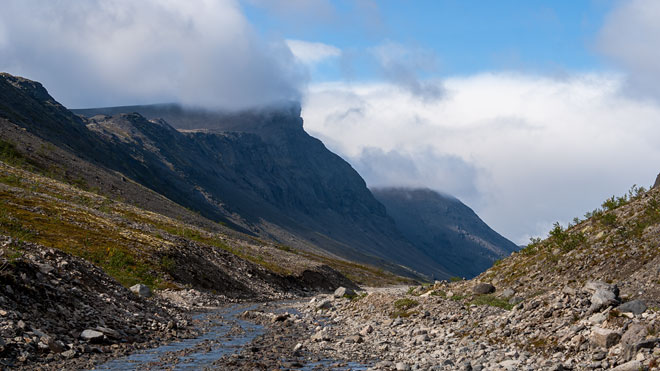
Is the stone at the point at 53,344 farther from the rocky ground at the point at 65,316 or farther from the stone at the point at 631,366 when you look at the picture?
the stone at the point at 631,366

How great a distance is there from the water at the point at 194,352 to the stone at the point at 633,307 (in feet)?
56.0

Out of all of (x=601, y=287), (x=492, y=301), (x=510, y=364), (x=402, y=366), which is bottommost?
(x=402, y=366)

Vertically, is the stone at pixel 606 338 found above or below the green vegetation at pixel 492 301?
above

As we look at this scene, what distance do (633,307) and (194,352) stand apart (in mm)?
19603

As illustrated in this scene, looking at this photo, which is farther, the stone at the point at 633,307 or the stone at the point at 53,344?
the stone at the point at 53,344

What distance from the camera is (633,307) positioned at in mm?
19297

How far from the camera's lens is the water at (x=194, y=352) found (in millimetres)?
21406

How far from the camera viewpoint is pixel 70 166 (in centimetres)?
19138

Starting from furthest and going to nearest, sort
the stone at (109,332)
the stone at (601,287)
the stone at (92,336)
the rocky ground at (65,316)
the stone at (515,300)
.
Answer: the stone at (515,300) < the stone at (109,332) < the stone at (92,336) < the stone at (601,287) < the rocky ground at (65,316)

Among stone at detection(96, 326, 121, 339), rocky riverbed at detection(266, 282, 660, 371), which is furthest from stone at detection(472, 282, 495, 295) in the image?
stone at detection(96, 326, 121, 339)

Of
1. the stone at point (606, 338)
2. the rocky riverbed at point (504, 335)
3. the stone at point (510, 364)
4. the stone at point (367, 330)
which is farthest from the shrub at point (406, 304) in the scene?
the stone at point (606, 338)

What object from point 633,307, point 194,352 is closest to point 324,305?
point 194,352

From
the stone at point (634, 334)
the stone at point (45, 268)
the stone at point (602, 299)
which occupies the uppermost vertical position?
the stone at point (602, 299)

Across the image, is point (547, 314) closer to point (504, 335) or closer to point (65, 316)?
point (504, 335)
